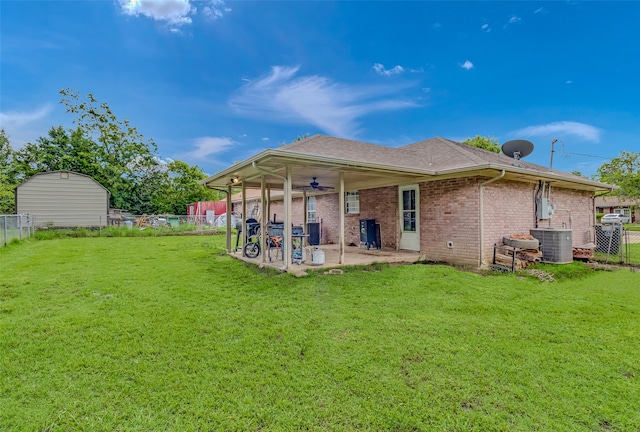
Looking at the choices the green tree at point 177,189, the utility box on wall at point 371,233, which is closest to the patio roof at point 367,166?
the utility box on wall at point 371,233

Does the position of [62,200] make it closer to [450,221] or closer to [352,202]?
[352,202]

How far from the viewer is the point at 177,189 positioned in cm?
2864

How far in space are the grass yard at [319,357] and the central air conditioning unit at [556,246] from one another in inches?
79.8

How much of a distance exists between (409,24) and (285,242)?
11.1 m

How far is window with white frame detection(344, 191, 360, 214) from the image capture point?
34.9 feet

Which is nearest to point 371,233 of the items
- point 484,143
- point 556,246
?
point 556,246

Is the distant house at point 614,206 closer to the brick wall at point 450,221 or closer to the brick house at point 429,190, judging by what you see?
the brick house at point 429,190

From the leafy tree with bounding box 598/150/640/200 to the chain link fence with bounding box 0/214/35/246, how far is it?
4089cm

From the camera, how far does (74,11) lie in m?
10.3

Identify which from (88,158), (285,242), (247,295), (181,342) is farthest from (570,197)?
(88,158)

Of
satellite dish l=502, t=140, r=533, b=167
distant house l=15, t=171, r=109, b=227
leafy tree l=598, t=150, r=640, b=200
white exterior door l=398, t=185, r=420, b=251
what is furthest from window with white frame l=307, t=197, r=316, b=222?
leafy tree l=598, t=150, r=640, b=200

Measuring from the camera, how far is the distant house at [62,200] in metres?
16.2

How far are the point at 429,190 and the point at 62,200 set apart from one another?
19.5 metres

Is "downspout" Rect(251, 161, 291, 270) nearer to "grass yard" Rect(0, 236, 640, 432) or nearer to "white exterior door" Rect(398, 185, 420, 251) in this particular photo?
"grass yard" Rect(0, 236, 640, 432)
